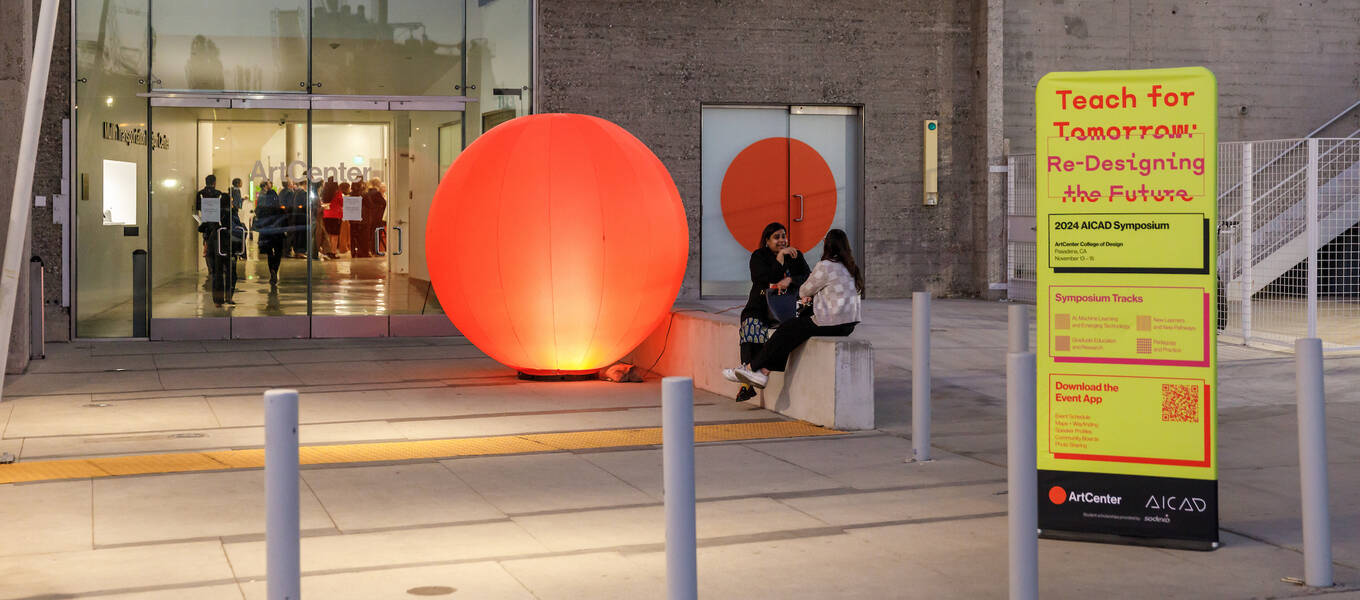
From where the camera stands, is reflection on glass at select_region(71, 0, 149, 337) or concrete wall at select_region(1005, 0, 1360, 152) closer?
reflection on glass at select_region(71, 0, 149, 337)

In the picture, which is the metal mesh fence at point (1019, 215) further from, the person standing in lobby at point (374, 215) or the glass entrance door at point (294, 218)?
the person standing in lobby at point (374, 215)

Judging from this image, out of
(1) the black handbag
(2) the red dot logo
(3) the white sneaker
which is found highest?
(1) the black handbag

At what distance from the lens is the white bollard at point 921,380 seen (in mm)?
8797

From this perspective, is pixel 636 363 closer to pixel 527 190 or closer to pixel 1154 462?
pixel 527 190

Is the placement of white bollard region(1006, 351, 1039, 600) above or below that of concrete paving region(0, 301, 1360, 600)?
above

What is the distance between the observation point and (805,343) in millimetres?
10703

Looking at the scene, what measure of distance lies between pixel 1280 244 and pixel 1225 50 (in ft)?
12.7

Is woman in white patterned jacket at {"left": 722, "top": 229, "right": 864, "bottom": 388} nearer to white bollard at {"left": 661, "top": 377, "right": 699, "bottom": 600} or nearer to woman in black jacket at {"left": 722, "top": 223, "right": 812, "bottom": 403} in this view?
woman in black jacket at {"left": 722, "top": 223, "right": 812, "bottom": 403}

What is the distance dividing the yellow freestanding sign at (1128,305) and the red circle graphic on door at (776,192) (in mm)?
14701

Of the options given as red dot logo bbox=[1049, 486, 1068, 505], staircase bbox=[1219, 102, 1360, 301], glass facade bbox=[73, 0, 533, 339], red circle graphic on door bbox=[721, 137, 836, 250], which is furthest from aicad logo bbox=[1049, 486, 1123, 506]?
red circle graphic on door bbox=[721, 137, 836, 250]

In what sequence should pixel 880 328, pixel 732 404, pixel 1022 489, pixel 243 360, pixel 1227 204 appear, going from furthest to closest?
pixel 1227 204, pixel 880 328, pixel 243 360, pixel 732 404, pixel 1022 489

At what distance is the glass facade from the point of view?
17.6 meters

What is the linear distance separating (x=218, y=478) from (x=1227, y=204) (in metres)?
17.4

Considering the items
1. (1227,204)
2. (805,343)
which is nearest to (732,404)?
(805,343)
